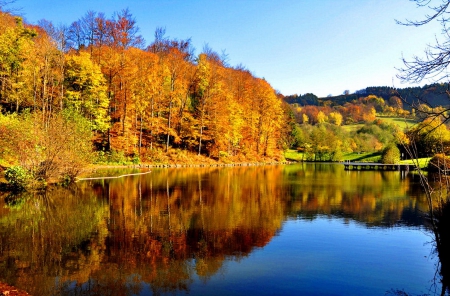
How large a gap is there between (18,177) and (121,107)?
75.6 feet

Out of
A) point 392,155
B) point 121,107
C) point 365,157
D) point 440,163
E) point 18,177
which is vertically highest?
point 121,107

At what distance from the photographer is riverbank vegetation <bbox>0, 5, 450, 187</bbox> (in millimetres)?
21578

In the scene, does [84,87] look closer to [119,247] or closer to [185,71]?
[185,71]

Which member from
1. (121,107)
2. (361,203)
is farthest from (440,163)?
(121,107)

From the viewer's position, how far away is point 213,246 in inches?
396

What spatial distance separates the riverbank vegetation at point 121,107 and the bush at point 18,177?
2.2 inches

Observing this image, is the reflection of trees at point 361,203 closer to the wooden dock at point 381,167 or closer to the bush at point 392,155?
the wooden dock at point 381,167

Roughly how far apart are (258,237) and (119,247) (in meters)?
4.14

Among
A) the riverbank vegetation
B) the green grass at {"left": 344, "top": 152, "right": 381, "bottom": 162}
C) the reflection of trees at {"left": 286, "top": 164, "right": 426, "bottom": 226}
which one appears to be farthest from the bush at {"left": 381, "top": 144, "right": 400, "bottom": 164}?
the reflection of trees at {"left": 286, "top": 164, "right": 426, "bottom": 226}

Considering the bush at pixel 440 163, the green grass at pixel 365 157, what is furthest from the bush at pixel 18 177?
the green grass at pixel 365 157

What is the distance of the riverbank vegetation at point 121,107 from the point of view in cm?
2158

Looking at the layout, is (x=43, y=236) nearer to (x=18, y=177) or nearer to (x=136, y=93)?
(x=18, y=177)

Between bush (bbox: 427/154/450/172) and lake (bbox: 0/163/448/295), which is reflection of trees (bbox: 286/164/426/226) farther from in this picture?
bush (bbox: 427/154/450/172)

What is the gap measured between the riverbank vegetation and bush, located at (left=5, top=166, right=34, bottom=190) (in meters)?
0.06
